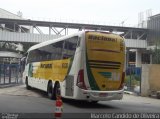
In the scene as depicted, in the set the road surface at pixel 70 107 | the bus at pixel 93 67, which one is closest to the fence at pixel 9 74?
the road surface at pixel 70 107

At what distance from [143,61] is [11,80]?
156 ft

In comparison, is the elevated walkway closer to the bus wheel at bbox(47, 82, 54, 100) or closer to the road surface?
the road surface

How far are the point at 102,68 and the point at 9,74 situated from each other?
16736mm

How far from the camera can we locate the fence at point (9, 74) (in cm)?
3147

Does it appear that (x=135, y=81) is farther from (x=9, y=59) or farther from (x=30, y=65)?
(x=9, y=59)

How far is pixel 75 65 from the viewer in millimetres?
17391

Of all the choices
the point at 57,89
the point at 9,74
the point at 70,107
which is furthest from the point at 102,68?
the point at 9,74

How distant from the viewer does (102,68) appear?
56.7 ft

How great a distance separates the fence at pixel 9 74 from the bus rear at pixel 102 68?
15.4 meters

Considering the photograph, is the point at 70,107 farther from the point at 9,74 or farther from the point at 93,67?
the point at 9,74

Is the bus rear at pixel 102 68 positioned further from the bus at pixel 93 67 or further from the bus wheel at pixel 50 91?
the bus wheel at pixel 50 91

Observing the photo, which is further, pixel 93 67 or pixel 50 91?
pixel 50 91

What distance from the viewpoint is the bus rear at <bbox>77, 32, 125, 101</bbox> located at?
17016mm

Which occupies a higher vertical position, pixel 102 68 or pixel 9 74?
pixel 102 68
